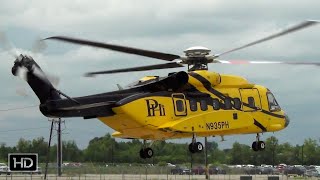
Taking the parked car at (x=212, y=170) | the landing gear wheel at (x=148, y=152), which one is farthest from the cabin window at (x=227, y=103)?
the parked car at (x=212, y=170)

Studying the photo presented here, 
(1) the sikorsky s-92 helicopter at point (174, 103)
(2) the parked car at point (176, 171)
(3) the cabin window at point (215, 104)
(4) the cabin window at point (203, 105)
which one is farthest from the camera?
(2) the parked car at point (176, 171)

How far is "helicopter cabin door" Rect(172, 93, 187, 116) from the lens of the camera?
1928 inches

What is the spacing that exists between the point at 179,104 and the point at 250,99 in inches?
257

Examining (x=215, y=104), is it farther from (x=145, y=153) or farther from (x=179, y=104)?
(x=145, y=153)

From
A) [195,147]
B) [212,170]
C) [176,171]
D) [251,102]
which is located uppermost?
[251,102]

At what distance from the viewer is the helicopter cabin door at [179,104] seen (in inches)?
1928

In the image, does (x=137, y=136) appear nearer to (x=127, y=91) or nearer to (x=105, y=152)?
(x=127, y=91)

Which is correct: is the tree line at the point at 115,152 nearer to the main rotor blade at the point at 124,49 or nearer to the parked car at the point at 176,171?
the parked car at the point at 176,171

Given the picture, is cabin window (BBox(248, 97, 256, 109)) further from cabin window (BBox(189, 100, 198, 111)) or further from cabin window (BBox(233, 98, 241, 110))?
cabin window (BBox(189, 100, 198, 111))

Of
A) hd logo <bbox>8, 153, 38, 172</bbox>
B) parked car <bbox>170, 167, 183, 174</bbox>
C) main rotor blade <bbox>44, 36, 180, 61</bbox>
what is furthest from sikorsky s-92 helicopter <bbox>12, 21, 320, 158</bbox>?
parked car <bbox>170, 167, 183, 174</bbox>

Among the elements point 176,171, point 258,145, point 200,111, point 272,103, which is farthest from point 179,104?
point 176,171

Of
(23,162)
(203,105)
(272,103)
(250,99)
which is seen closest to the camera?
(23,162)

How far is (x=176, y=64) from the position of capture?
51.8 meters

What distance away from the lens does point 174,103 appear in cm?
4894
